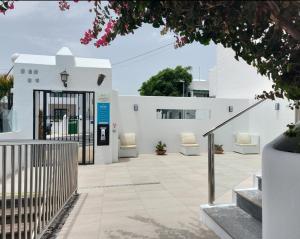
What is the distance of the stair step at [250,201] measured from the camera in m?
3.01

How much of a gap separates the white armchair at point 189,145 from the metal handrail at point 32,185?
6.40 meters

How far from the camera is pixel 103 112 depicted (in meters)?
7.93

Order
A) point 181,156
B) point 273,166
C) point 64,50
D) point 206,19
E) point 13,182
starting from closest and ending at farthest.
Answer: point 206,19 → point 273,166 → point 13,182 → point 64,50 → point 181,156

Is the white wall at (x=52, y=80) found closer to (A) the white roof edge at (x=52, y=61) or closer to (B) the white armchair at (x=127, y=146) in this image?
(A) the white roof edge at (x=52, y=61)

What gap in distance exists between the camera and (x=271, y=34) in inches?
67.3

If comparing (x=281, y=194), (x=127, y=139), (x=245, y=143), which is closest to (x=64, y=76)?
(x=127, y=139)

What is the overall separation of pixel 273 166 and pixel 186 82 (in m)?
27.9

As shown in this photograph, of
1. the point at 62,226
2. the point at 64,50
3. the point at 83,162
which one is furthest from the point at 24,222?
the point at 64,50

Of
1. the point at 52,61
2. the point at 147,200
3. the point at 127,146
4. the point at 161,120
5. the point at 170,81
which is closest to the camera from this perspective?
the point at 147,200

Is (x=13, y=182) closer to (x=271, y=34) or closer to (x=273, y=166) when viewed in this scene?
(x=273, y=166)

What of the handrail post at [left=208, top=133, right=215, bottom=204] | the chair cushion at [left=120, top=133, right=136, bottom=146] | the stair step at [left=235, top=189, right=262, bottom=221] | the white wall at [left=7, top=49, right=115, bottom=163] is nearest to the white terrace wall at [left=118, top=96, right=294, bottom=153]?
the chair cushion at [left=120, top=133, right=136, bottom=146]

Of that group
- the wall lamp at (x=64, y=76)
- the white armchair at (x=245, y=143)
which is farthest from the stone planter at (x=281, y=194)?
the white armchair at (x=245, y=143)

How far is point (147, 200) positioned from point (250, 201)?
5.87ft

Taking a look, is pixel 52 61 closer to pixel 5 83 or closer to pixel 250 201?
pixel 5 83
